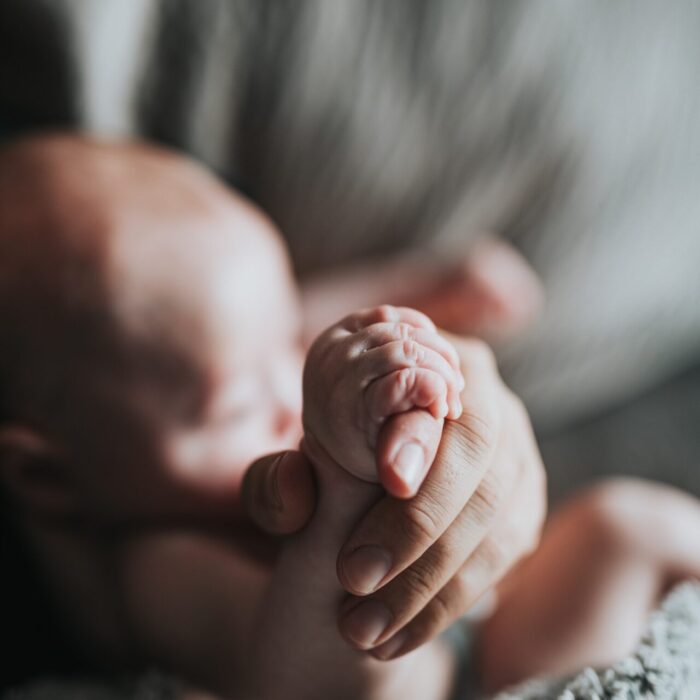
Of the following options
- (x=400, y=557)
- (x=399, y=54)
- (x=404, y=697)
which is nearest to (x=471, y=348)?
(x=400, y=557)

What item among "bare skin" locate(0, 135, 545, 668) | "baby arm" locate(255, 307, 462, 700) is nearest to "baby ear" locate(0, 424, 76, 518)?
"bare skin" locate(0, 135, 545, 668)

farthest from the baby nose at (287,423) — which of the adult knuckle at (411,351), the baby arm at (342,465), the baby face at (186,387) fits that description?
the adult knuckle at (411,351)

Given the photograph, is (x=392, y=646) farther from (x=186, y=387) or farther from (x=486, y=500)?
(x=186, y=387)

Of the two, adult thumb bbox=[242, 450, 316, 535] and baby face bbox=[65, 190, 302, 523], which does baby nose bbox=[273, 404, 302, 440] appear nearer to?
baby face bbox=[65, 190, 302, 523]

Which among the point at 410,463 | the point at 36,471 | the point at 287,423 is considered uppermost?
the point at 410,463

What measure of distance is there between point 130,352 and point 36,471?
157 mm

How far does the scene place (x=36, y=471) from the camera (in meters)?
0.77

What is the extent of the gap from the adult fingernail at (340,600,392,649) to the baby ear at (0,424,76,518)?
37cm

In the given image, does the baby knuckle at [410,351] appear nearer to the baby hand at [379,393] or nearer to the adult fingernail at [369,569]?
the baby hand at [379,393]

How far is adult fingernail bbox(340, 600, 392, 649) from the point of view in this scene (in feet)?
1.59

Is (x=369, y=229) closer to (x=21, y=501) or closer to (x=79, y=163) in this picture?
(x=79, y=163)

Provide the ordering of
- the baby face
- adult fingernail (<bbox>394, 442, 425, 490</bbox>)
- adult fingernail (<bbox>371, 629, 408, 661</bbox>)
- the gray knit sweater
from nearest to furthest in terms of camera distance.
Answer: adult fingernail (<bbox>394, 442, 425, 490</bbox>)
adult fingernail (<bbox>371, 629, 408, 661</bbox>)
the baby face
the gray knit sweater

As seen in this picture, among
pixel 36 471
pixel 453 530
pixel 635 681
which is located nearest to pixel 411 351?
pixel 453 530

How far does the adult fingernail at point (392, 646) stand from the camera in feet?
1.72
